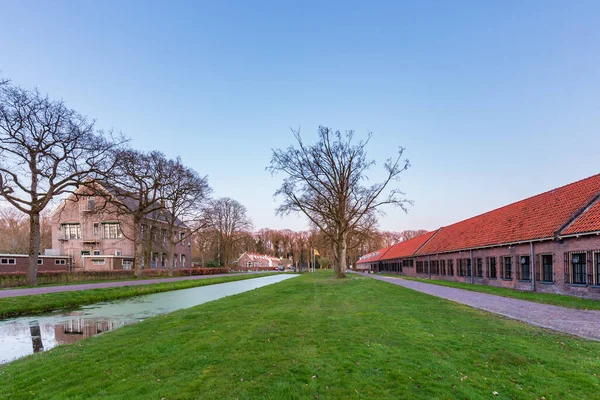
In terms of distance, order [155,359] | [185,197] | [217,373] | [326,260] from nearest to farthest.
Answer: [217,373]
[155,359]
[185,197]
[326,260]

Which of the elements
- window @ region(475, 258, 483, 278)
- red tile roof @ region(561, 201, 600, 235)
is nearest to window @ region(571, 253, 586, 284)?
red tile roof @ region(561, 201, 600, 235)

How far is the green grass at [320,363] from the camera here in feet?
16.5

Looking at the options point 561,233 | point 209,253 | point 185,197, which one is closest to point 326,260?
point 209,253

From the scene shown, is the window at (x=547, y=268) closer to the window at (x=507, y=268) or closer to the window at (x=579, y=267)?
the window at (x=579, y=267)

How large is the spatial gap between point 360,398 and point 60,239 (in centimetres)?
5659

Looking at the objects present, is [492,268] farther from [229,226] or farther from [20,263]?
[229,226]

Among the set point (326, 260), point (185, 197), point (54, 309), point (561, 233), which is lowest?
point (326, 260)

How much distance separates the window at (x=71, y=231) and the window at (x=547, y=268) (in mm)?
54254

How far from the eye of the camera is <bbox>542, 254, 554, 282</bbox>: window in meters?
18.2

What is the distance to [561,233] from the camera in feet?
56.2

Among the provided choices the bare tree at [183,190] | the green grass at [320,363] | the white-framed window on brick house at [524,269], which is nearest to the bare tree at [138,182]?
the bare tree at [183,190]

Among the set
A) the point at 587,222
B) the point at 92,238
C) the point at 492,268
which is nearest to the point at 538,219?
the point at 587,222

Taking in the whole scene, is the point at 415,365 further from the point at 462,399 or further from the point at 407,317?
the point at 407,317

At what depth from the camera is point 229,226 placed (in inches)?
2773
